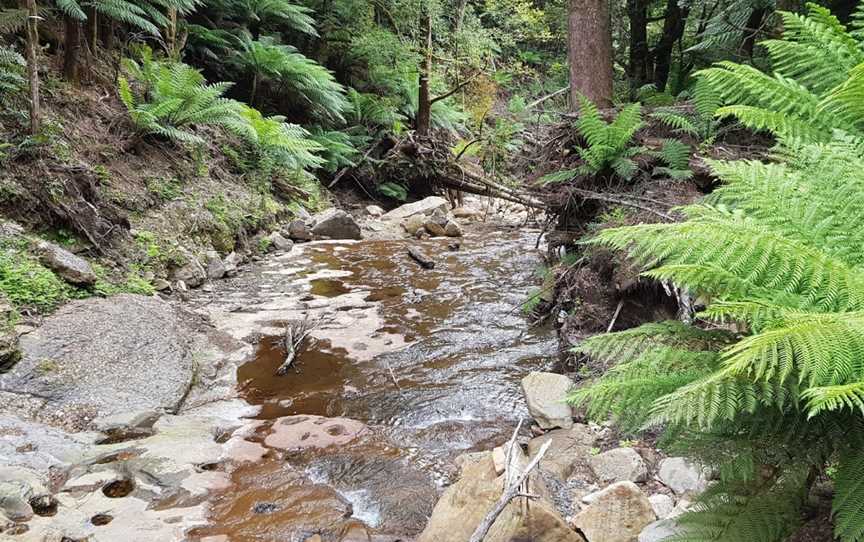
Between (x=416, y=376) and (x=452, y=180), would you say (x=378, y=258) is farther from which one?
(x=452, y=180)

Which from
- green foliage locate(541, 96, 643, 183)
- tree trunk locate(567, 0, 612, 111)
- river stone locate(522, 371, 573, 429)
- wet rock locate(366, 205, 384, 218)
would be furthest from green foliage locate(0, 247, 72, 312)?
wet rock locate(366, 205, 384, 218)

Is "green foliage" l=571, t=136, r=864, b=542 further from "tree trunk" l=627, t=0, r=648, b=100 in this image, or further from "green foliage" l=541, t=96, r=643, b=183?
"tree trunk" l=627, t=0, r=648, b=100

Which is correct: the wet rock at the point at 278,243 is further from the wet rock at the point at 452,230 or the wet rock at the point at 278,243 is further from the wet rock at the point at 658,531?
the wet rock at the point at 658,531

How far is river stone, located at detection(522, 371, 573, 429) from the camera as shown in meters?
3.42

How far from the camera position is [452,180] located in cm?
1267

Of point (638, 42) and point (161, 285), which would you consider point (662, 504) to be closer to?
point (161, 285)

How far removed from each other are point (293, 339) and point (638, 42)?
6.90 m

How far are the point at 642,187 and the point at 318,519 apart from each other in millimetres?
3284

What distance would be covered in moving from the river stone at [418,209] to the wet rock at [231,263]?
14.7 ft

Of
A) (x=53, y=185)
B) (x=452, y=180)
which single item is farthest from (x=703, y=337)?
(x=452, y=180)

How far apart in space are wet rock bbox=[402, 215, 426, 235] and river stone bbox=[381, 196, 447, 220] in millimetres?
358

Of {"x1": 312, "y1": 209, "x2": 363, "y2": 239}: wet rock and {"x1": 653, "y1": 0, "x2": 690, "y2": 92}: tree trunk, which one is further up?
{"x1": 653, "y1": 0, "x2": 690, "y2": 92}: tree trunk

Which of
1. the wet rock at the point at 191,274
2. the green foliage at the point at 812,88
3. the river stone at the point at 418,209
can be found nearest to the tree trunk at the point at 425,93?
the river stone at the point at 418,209

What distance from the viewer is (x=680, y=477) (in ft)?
8.38
